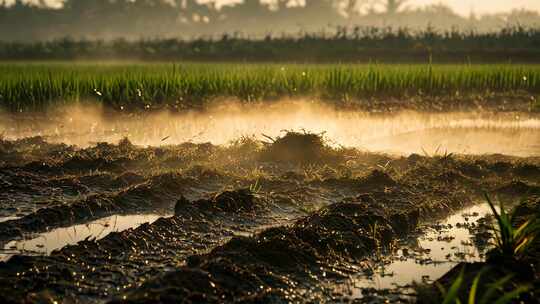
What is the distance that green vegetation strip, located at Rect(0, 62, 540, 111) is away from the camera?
449 inches

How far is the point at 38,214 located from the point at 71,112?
7.25 meters

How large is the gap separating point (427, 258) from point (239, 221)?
1296mm

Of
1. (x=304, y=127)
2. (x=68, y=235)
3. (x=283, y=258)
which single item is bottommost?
(x=304, y=127)

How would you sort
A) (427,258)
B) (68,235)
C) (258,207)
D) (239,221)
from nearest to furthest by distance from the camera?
(427,258), (68,235), (239,221), (258,207)

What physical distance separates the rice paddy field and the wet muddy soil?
13 millimetres

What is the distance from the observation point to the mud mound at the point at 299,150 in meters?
6.84

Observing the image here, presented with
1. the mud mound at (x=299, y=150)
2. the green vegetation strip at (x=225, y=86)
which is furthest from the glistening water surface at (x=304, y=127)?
the mud mound at (x=299, y=150)

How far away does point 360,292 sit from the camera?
3053 mm

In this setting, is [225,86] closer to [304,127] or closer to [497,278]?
[304,127]

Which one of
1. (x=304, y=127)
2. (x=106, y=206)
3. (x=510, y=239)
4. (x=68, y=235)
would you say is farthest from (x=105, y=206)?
(x=304, y=127)

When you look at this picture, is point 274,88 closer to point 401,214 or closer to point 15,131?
point 15,131

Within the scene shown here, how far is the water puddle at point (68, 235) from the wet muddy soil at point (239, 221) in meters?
0.01

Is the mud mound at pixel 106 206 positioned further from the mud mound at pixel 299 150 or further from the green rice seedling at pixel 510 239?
the green rice seedling at pixel 510 239

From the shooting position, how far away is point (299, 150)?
6.98m
